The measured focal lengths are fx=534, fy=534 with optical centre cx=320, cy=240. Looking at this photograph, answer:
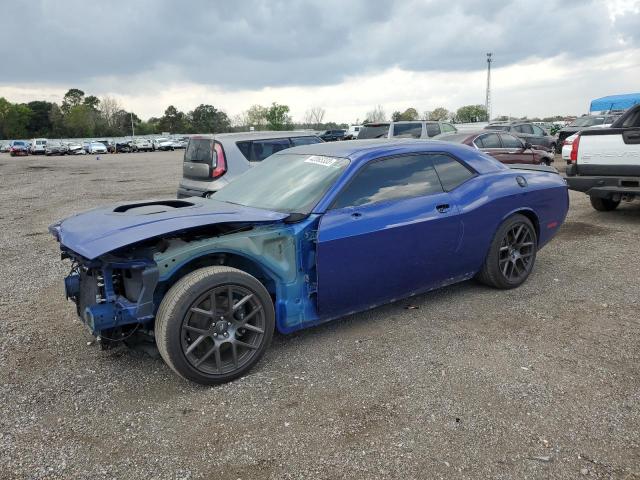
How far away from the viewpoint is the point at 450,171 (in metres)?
4.82

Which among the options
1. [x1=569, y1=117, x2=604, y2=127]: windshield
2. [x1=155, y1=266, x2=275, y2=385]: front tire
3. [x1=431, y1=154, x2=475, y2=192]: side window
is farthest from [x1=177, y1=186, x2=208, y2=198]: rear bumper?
[x1=569, y1=117, x2=604, y2=127]: windshield

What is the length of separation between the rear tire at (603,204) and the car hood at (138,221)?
24.3 feet

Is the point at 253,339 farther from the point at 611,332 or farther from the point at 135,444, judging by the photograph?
A: the point at 611,332

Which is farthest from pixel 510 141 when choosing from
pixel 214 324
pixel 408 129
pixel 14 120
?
pixel 14 120

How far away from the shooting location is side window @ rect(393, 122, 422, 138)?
1677cm

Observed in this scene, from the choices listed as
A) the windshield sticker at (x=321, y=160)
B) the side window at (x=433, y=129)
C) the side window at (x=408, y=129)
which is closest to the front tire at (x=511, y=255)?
the windshield sticker at (x=321, y=160)

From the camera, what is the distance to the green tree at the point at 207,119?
107062 mm

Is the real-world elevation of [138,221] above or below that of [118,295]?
above

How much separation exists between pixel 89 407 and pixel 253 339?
1099 mm

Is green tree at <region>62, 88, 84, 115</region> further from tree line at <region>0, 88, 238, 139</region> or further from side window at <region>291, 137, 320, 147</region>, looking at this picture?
side window at <region>291, 137, 320, 147</region>

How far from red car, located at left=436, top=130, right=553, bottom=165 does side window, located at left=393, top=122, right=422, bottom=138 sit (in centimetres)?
367

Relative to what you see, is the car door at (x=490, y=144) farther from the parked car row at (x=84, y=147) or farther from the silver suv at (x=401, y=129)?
the parked car row at (x=84, y=147)

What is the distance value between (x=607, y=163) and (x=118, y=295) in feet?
24.0

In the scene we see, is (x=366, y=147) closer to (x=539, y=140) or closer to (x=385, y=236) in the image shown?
(x=385, y=236)
